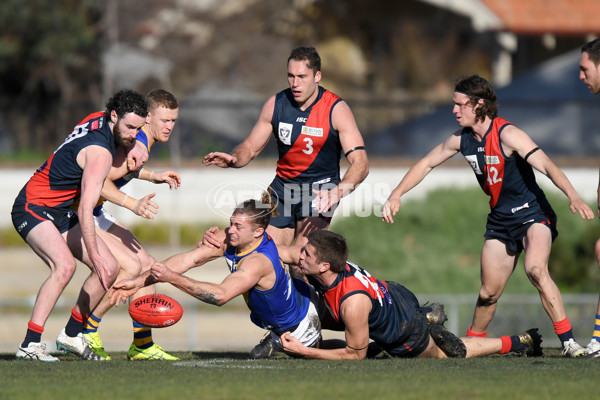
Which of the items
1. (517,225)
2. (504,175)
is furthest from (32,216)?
(517,225)

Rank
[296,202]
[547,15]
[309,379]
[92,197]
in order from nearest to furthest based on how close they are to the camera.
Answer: [309,379]
[92,197]
[296,202]
[547,15]

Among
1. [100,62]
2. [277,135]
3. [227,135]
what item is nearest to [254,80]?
[100,62]

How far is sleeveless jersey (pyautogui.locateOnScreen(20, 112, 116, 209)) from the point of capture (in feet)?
25.2

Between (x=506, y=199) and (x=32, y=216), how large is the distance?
415cm

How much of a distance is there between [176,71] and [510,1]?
921cm

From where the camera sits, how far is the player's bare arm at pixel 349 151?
26.9ft

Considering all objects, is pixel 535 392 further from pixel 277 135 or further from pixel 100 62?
pixel 100 62

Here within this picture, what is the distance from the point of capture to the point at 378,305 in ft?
24.7

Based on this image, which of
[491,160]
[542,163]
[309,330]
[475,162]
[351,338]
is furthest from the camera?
[475,162]

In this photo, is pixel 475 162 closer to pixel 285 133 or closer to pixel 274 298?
pixel 285 133

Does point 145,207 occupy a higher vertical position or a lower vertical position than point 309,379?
higher

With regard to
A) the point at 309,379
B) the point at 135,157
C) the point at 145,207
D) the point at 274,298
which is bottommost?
the point at 309,379

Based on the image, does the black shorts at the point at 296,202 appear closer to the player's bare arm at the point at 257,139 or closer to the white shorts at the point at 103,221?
the player's bare arm at the point at 257,139

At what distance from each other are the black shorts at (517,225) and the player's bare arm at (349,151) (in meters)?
1.27
